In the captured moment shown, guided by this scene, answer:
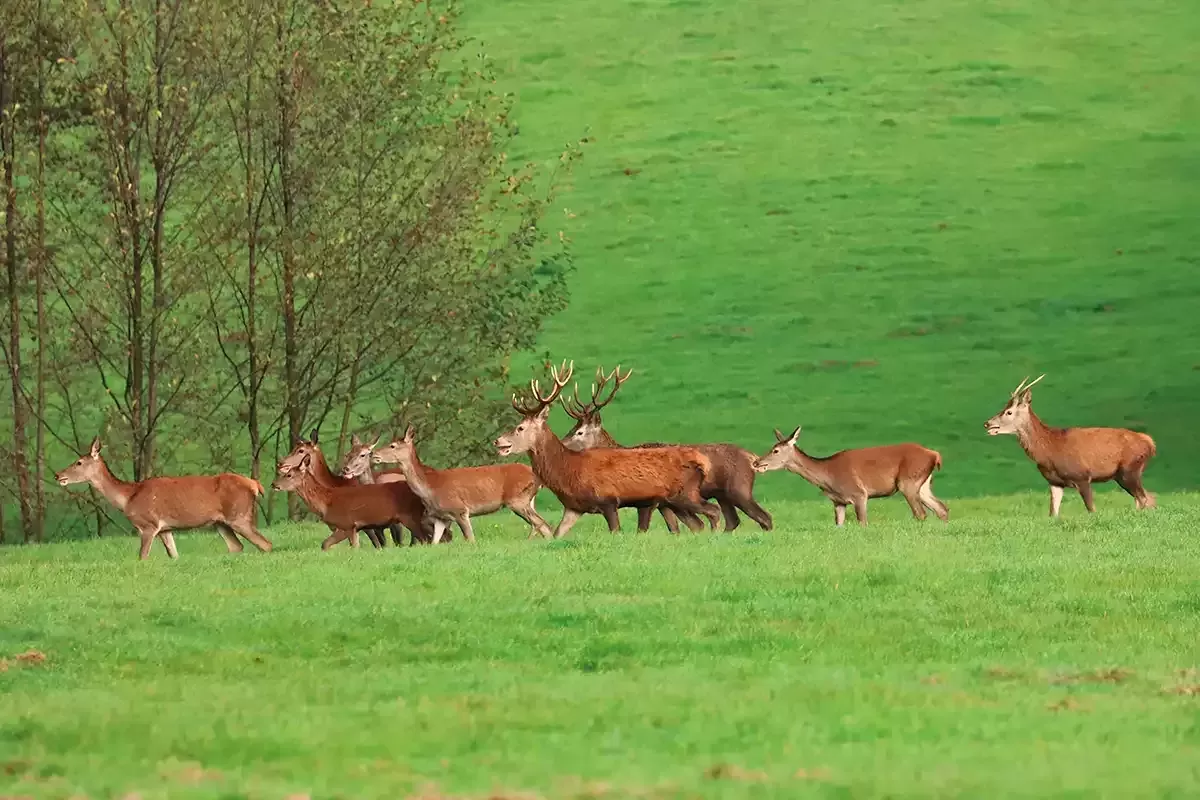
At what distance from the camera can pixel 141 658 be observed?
14258mm

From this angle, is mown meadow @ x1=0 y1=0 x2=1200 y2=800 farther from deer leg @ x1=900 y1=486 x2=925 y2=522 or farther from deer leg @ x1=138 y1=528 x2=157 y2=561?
deer leg @ x1=138 y1=528 x2=157 y2=561

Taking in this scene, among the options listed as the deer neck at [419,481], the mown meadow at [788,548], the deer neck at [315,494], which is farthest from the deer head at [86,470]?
the deer neck at [419,481]

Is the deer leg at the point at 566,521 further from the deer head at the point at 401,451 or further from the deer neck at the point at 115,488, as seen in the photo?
the deer neck at the point at 115,488

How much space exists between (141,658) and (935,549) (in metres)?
7.72

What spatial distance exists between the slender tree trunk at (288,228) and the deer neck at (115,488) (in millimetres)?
6665

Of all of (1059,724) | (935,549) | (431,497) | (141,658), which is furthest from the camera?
(431,497)

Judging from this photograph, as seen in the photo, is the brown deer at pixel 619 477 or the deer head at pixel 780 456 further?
the deer head at pixel 780 456

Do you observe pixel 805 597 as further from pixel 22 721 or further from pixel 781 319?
pixel 781 319

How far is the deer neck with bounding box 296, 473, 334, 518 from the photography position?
2302cm

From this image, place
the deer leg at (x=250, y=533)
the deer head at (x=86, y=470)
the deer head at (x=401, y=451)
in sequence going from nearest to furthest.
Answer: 1. the deer leg at (x=250, y=533)
2. the deer head at (x=401, y=451)
3. the deer head at (x=86, y=470)

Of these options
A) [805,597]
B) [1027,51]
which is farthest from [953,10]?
[805,597]

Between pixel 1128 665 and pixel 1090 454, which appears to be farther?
pixel 1090 454

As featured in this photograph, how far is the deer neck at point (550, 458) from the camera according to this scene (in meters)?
22.5

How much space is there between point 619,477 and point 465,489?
2.16 m
